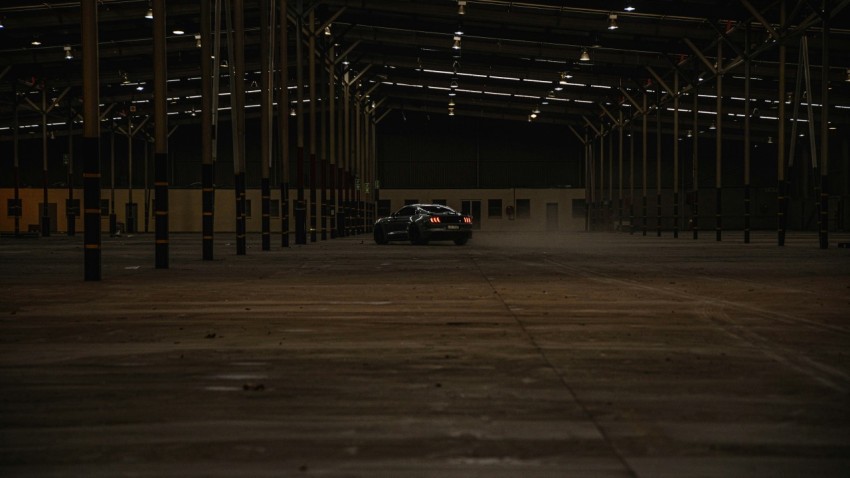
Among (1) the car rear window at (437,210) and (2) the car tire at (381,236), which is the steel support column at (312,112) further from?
(1) the car rear window at (437,210)

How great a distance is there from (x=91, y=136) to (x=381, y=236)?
23.1 metres

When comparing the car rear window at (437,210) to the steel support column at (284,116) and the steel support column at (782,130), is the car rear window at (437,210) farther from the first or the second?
the steel support column at (782,130)

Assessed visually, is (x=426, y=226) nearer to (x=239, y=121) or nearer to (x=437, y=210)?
(x=437, y=210)

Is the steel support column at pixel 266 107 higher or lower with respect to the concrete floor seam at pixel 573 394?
higher

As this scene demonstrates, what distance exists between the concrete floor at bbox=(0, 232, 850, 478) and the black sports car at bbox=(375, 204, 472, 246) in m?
23.1

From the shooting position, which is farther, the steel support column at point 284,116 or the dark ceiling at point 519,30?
the dark ceiling at point 519,30

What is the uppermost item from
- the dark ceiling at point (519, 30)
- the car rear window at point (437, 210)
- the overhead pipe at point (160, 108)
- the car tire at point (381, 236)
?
the dark ceiling at point (519, 30)

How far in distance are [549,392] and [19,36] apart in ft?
140

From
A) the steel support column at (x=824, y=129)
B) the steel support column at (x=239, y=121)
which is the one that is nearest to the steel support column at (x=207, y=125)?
the steel support column at (x=239, y=121)

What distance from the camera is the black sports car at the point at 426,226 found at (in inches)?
1414

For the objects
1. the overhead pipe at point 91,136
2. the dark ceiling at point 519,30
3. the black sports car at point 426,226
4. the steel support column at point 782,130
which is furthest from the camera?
the dark ceiling at point 519,30

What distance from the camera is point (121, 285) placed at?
48.6ft

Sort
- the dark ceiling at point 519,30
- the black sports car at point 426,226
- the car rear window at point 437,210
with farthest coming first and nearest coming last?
the dark ceiling at point 519,30 → the car rear window at point 437,210 → the black sports car at point 426,226

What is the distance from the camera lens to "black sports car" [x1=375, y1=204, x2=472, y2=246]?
3591 centimetres
